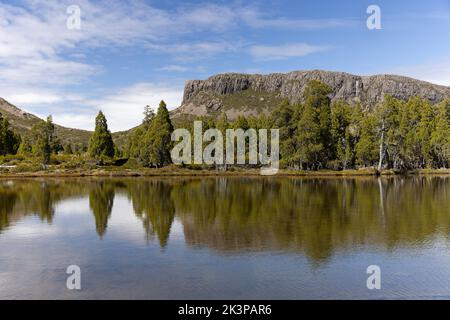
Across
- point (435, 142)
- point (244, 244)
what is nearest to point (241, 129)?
point (435, 142)

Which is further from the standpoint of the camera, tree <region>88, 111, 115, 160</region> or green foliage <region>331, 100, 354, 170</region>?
tree <region>88, 111, 115, 160</region>

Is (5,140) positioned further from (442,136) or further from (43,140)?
(442,136)

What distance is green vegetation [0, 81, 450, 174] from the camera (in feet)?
325

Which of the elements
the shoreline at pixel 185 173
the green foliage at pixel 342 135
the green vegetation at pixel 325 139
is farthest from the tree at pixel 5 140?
the green foliage at pixel 342 135

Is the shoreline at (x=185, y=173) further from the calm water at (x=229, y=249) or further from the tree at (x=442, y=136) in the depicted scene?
the calm water at (x=229, y=249)

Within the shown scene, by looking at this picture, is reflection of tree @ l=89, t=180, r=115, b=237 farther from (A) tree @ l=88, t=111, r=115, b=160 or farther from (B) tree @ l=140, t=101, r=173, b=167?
(A) tree @ l=88, t=111, r=115, b=160

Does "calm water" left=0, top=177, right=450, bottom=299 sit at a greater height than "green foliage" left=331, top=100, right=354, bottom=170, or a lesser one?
lesser

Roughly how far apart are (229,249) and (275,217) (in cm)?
1122

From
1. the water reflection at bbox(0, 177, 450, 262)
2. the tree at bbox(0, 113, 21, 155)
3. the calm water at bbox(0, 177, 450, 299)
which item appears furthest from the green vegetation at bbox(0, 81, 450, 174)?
the calm water at bbox(0, 177, 450, 299)

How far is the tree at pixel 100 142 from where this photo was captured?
362 ft

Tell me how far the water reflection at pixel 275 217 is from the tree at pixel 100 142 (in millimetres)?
56088

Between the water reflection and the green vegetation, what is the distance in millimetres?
48351

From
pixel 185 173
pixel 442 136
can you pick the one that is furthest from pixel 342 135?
pixel 185 173

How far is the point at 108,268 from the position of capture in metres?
20.2
